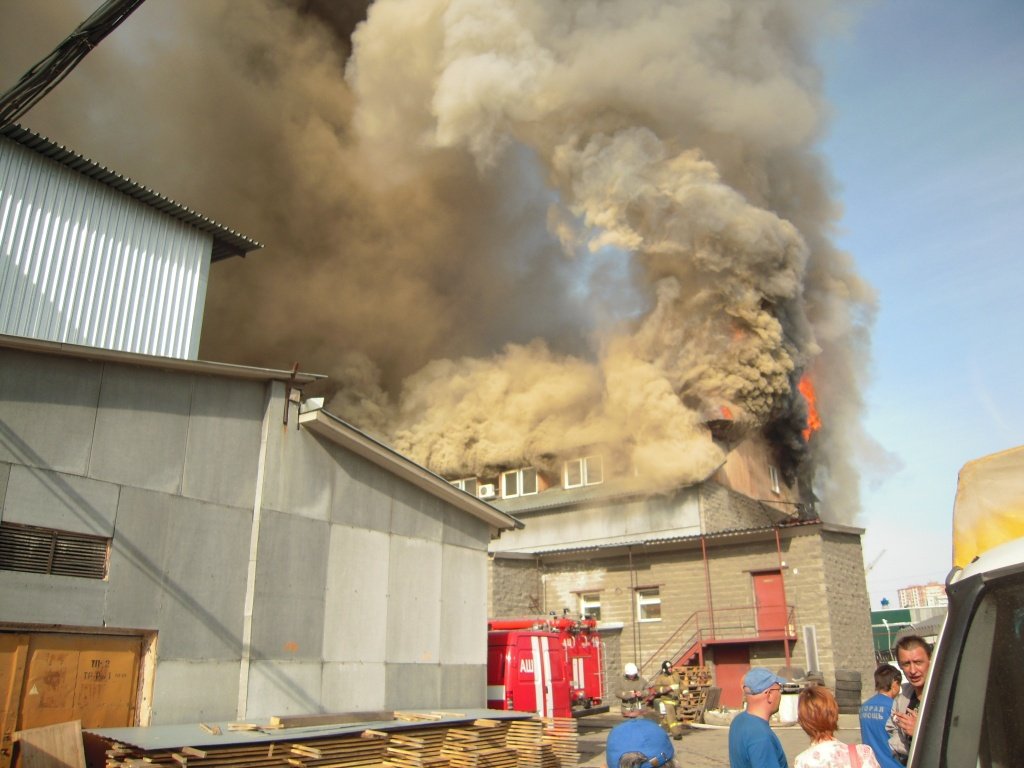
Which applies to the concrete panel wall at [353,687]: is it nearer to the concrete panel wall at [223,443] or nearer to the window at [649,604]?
the concrete panel wall at [223,443]

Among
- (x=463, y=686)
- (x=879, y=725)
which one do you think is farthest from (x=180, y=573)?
(x=879, y=725)

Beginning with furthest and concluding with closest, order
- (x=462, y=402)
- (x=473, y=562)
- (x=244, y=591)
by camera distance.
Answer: (x=462, y=402) < (x=473, y=562) < (x=244, y=591)

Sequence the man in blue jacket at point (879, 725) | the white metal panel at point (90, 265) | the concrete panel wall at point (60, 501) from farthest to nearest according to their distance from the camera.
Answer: the white metal panel at point (90, 265)
the concrete panel wall at point (60, 501)
the man in blue jacket at point (879, 725)

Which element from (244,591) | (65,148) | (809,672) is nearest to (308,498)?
(244,591)

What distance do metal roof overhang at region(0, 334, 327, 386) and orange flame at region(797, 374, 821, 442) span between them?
21.7 metres

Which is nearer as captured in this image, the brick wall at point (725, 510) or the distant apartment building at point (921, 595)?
the brick wall at point (725, 510)

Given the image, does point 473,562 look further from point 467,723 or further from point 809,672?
point 809,672

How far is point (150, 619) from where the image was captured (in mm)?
8898

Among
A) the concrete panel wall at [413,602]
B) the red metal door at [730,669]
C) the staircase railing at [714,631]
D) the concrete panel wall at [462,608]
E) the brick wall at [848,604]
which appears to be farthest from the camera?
the red metal door at [730,669]

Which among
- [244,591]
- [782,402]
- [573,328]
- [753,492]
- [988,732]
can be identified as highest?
[573,328]

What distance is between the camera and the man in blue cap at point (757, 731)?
144 inches

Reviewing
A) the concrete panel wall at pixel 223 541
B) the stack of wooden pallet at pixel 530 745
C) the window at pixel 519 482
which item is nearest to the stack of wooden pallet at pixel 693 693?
the concrete panel wall at pixel 223 541

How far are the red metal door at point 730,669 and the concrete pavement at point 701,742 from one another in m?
2.93

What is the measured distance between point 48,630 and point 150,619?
1059mm
